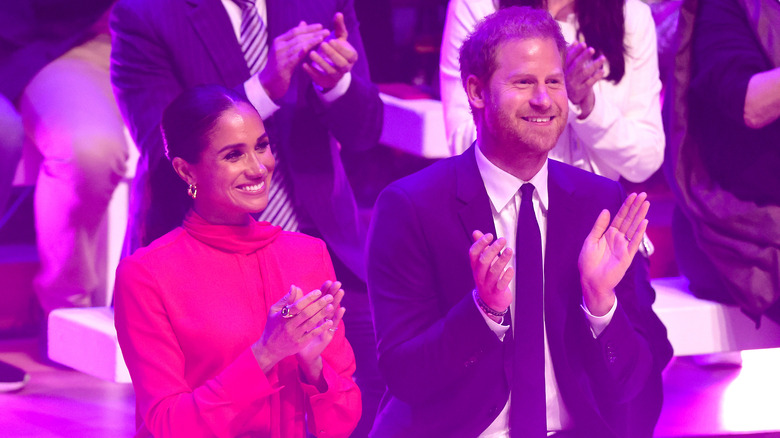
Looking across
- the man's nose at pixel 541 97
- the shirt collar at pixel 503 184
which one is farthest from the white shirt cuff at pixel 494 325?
the man's nose at pixel 541 97

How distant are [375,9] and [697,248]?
1.35 m

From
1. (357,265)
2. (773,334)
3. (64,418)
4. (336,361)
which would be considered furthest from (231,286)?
(773,334)

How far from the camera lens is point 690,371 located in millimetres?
3055

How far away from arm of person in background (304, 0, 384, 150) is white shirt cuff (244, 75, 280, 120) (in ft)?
0.35

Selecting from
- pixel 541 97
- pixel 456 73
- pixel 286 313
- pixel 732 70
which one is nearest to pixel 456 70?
pixel 456 73

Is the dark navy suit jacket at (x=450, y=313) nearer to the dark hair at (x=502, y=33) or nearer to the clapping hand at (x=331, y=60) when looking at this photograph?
the dark hair at (x=502, y=33)

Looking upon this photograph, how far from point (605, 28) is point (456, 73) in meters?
0.38

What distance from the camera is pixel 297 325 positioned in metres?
1.52

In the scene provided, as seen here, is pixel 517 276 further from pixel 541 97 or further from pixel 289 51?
pixel 289 51

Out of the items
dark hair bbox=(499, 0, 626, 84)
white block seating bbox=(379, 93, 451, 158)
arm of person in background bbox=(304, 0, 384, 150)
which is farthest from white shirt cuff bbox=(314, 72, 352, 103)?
white block seating bbox=(379, 93, 451, 158)

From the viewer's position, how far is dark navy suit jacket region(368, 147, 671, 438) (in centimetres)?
170

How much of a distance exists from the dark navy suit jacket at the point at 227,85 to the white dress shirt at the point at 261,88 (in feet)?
0.06

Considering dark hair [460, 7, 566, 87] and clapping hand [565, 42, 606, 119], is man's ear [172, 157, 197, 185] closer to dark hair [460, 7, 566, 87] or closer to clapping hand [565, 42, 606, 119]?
dark hair [460, 7, 566, 87]

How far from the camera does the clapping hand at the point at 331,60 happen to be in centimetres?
216
